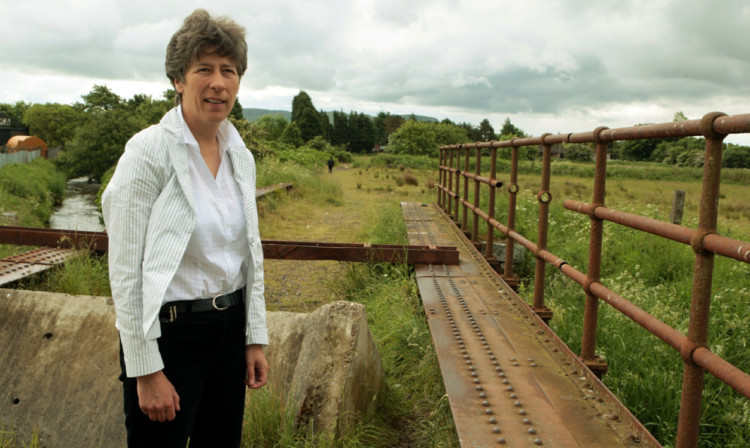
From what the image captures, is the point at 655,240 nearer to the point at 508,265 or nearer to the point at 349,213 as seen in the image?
the point at 508,265

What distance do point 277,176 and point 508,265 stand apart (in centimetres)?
1154

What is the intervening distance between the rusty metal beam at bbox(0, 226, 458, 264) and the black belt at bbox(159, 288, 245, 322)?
3252mm

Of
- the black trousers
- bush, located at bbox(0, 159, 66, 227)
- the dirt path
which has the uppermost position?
the black trousers

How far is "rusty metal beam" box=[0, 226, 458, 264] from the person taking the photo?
5.24 meters

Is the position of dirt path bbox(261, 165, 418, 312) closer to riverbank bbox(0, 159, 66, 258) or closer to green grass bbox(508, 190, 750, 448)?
green grass bbox(508, 190, 750, 448)

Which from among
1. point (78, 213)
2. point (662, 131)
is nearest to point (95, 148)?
point (78, 213)

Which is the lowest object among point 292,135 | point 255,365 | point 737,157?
point 255,365

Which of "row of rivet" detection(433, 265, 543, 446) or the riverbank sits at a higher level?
"row of rivet" detection(433, 265, 543, 446)

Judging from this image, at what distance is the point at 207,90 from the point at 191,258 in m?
0.53

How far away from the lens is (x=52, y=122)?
3263 inches

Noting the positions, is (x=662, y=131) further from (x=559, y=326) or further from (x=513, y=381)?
(x=559, y=326)

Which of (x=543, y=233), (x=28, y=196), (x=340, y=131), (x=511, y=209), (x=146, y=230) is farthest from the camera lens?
(x=340, y=131)

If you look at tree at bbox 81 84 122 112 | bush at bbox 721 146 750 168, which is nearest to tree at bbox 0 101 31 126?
tree at bbox 81 84 122 112

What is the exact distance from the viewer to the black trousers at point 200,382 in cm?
181
